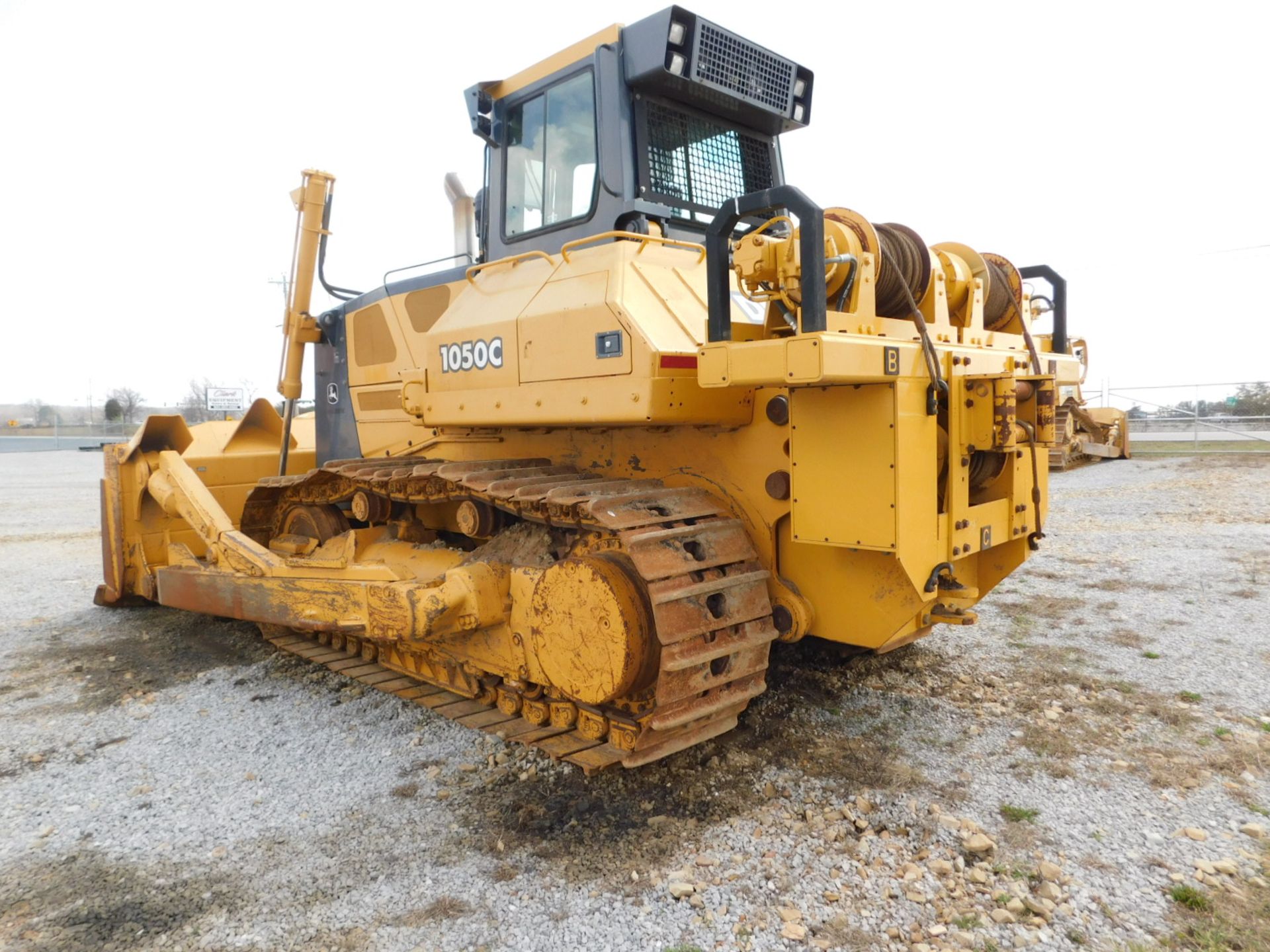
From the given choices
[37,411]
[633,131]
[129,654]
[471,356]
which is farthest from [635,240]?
[37,411]

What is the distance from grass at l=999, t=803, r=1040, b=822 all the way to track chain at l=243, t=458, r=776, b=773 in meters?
1.04

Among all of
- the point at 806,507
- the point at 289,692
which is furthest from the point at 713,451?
the point at 289,692

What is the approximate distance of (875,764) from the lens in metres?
3.84

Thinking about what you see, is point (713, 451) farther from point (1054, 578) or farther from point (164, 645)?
point (1054, 578)

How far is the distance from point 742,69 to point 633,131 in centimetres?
77

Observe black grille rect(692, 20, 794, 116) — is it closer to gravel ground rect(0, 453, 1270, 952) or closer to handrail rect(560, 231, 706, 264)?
handrail rect(560, 231, 706, 264)

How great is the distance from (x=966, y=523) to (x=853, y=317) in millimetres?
992

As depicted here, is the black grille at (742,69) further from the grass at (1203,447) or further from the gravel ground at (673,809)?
the grass at (1203,447)

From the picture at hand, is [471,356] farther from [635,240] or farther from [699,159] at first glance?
[699,159]

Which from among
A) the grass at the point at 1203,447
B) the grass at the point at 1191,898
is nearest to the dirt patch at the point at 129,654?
the grass at the point at 1191,898

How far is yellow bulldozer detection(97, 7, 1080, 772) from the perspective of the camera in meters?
3.28

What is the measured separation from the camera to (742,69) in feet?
14.7

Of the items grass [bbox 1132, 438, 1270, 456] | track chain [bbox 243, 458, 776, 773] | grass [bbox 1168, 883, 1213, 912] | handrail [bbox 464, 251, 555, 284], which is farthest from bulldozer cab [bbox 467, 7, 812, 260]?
grass [bbox 1132, 438, 1270, 456]

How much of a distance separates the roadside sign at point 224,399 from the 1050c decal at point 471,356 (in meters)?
31.8
